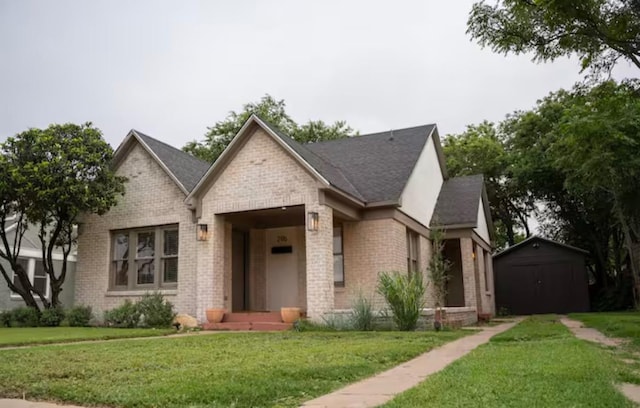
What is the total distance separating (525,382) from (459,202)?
50.2 feet

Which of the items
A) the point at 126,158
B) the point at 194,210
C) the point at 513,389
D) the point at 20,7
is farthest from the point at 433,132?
the point at 513,389

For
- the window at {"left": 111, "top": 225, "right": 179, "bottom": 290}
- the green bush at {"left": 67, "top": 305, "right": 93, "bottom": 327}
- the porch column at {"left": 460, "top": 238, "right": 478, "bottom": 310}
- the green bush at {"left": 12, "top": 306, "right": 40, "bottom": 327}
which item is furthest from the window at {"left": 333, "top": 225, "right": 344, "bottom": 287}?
the green bush at {"left": 12, "top": 306, "right": 40, "bottom": 327}

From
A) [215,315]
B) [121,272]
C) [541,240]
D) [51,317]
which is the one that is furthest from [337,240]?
[541,240]

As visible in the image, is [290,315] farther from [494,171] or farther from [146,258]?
[494,171]

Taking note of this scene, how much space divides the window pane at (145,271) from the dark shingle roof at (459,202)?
8.96 m

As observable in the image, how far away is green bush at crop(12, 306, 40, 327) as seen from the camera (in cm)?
1552

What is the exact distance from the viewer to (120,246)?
56.2 ft

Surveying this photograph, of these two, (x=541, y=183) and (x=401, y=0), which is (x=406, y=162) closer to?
(x=401, y=0)

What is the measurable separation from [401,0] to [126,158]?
9993mm

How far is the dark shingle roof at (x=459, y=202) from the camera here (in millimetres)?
17969

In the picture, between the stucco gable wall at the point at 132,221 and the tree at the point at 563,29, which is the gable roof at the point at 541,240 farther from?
the stucco gable wall at the point at 132,221

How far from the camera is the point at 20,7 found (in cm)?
773

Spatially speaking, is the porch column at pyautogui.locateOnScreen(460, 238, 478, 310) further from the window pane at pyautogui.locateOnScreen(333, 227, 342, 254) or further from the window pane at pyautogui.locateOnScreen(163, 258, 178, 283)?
the window pane at pyautogui.locateOnScreen(163, 258, 178, 283)

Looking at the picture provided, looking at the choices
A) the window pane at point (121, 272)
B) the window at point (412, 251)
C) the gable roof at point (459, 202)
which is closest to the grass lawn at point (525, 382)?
the window at point (412, 251)
